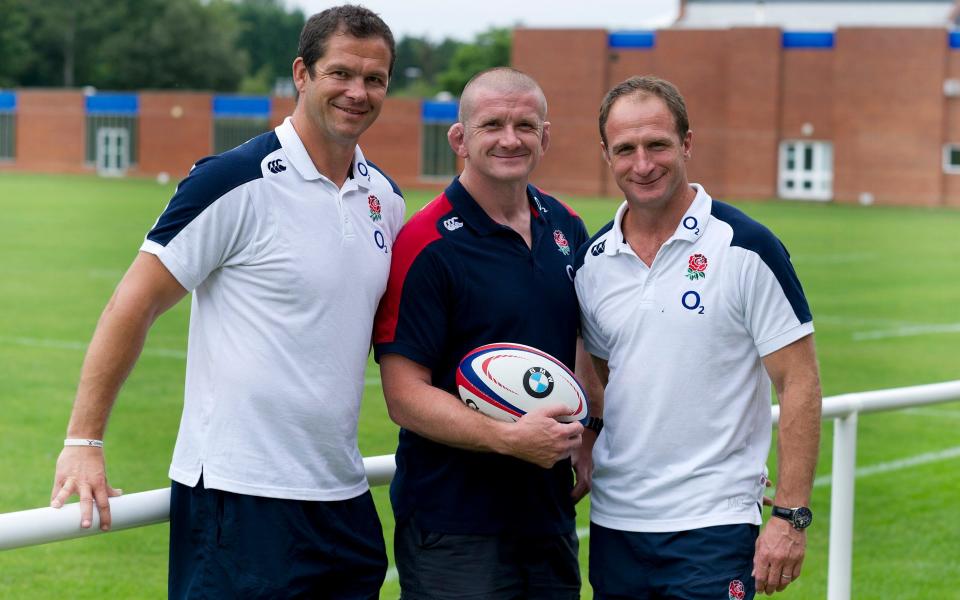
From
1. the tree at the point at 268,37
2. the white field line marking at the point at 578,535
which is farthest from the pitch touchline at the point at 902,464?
the tree at the point at 268,37

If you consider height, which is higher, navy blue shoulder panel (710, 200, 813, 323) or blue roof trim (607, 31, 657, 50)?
blue roof trim (607, 31, 657, 50)

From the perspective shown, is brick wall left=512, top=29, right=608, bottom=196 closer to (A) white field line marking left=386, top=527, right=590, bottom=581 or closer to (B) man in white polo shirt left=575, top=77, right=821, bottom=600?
(A) white field line marking left=386, top=527, right=590, bottom=581

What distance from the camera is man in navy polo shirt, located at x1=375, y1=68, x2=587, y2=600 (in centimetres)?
352

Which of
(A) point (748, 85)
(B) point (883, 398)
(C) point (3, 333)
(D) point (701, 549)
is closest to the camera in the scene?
(D) point (701, 549)

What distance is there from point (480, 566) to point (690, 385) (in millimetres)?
743

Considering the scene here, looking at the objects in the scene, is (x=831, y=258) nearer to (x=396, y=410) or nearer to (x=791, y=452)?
(x=791, y=452)

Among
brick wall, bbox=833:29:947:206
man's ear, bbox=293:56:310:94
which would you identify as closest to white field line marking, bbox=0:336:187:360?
man's ear, bbox=293:56:310:94

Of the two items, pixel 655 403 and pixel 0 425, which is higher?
pixel 655 403

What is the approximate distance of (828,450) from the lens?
936cm

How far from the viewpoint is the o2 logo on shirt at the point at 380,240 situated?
11.6 feet

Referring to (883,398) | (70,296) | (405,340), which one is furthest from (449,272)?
(70,296)

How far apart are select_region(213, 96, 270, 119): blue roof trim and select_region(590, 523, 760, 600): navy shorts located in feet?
194

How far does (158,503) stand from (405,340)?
2.52 feet

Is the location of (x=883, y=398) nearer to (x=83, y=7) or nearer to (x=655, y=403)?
(x=655, y=403)
